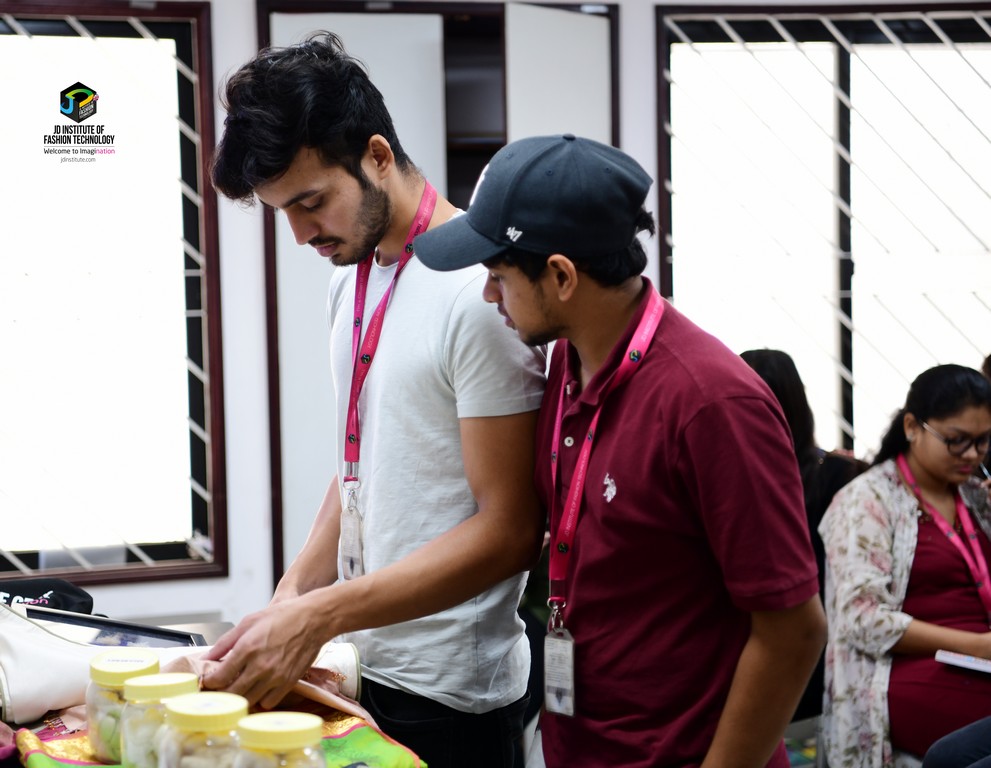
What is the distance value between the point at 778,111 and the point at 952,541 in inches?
Result: 78.5

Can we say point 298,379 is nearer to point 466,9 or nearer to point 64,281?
point 64,281

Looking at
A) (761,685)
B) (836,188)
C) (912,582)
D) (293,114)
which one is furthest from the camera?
(836,188)

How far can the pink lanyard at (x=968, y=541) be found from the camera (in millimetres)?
2723

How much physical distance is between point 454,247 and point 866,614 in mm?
1884

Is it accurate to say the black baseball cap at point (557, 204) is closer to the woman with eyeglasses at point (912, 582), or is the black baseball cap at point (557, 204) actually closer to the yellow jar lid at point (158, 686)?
the yellow jar lid at point (158, 686)

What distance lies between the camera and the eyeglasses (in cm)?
275

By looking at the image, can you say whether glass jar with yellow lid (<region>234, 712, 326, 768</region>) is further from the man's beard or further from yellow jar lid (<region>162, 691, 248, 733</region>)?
the man's beard

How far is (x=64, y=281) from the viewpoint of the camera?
12.1 ft

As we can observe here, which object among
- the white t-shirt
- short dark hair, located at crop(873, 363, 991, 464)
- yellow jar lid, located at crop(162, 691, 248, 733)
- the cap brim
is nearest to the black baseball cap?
the cap brim

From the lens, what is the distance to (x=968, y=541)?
2.77 m

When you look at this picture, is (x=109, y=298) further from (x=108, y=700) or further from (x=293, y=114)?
(x=108, y=700)

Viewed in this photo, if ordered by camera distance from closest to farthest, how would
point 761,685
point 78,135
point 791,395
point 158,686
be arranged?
point 158,686
point 761,685
point 791,395
point 78,135

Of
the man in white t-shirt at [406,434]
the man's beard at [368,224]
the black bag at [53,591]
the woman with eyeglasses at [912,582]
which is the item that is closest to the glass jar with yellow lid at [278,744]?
the man in white t-shirt at [406,434]

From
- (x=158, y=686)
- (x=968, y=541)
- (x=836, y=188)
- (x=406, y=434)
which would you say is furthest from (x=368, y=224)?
(x=836, y=188)
